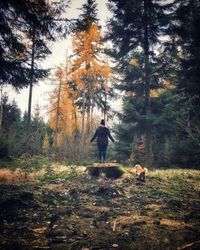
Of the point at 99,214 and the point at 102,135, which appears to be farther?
the point at 102,135

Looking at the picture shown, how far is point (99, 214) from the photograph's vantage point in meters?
6.96

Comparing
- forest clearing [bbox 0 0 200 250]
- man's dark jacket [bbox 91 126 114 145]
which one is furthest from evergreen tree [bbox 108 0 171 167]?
man's dark jacket [bbox 91 126 114 145]

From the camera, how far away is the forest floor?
196 inches

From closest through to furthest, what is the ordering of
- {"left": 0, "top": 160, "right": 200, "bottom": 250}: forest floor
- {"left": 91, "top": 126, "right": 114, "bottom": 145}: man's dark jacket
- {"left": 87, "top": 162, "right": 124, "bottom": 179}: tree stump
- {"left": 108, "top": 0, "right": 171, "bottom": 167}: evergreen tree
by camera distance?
{"left": 0, "top": 160, "right": 200, "bottom": 250}: forest floor, {"left": 87, "top": 162, "right": 124, "bottom": 179}: tree stump, {"left": 91, "top": 126, "right": 114, "bottom": 145}: man's dark jacket, {"left": 108, "top": 0, "right": 171, "bottom": 167}: evergreen tree

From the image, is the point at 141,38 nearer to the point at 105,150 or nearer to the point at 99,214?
the point at 105,150

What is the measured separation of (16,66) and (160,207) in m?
8.04

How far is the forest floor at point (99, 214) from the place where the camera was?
499cm

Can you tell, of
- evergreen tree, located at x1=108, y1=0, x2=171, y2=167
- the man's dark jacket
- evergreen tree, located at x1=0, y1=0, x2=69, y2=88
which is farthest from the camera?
evergreen tree, located at x1=108, y1=0, x2=171, y2=167

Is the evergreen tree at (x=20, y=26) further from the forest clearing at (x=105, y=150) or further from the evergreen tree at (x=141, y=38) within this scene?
the evergreen tree at (x=141, y=38)

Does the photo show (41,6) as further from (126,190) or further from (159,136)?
(159,136)

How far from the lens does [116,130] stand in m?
23.7

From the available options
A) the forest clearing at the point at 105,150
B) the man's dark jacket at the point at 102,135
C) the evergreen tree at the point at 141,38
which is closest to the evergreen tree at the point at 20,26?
the forest clearing at the point at 105,150

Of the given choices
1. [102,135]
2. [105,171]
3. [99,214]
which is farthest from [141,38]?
[99,214]

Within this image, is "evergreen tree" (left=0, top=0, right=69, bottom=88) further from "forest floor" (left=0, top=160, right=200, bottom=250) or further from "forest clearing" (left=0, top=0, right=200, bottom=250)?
"forest floor" (left=0, top=160, right=200, bottom=250)
